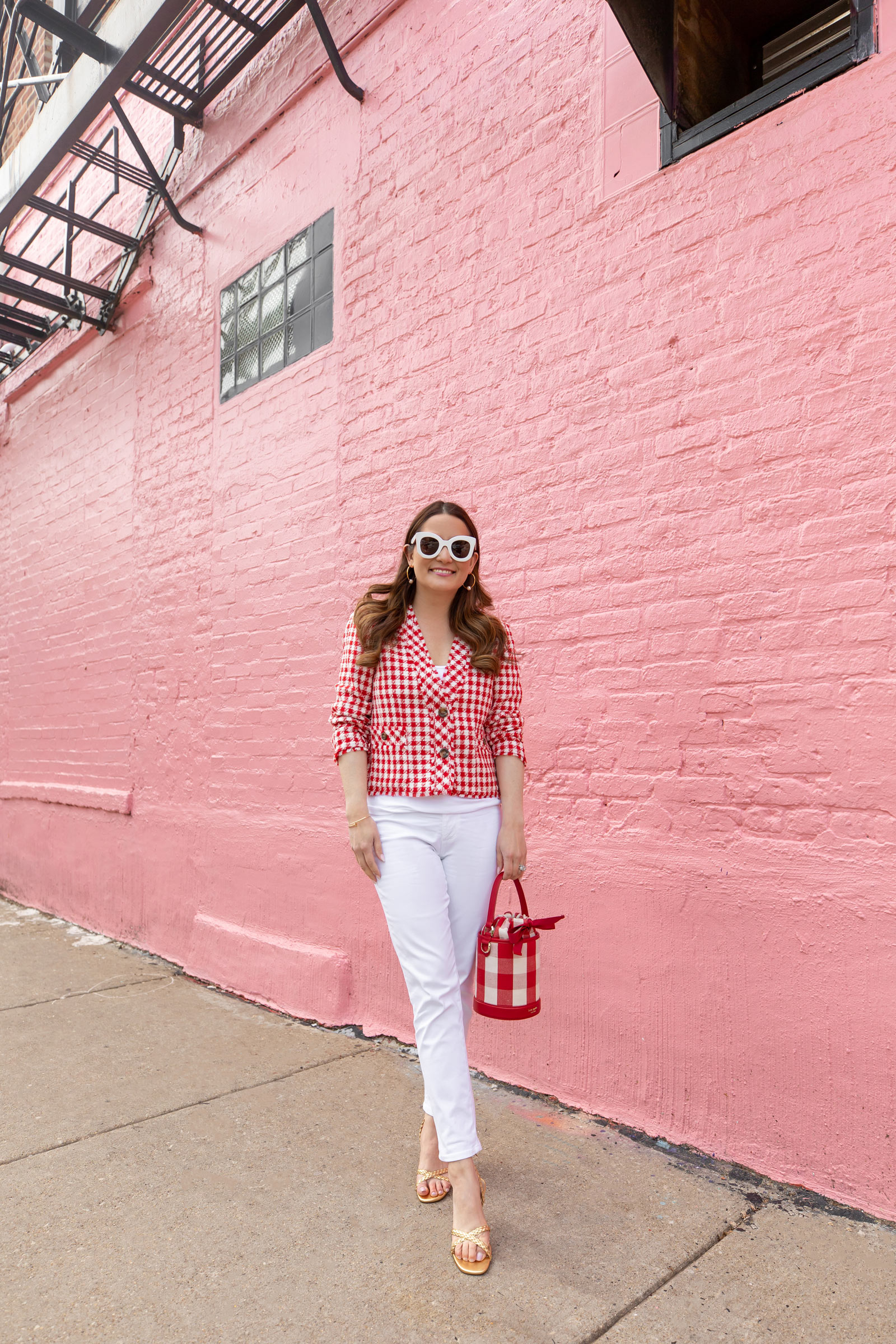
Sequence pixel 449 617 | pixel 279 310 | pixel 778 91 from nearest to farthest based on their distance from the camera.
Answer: pixel 449 617 < pixel 778 91 < pixel 279 310

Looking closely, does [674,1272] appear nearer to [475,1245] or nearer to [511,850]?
[475,1245]

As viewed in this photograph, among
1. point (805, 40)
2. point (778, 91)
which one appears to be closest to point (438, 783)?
point (778, 91)

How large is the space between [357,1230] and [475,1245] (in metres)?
0.36

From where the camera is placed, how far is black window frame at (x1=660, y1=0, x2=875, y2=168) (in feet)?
8.51

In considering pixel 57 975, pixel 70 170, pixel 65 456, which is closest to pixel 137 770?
pixel 57 975

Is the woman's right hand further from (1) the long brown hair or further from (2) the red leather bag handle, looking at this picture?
(1) the long brown hair

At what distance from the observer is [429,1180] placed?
2.49 meters

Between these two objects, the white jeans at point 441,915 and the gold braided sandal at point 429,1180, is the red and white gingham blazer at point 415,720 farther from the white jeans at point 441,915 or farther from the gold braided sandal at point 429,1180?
the gold braided sandal at point 429,1180

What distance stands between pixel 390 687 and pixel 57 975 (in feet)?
12.5

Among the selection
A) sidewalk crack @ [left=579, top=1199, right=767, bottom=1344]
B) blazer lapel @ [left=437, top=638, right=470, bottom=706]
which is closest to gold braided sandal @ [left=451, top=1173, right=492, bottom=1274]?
sidewalk crack @ [left=579, top=1199, right=767, bottom=1344]

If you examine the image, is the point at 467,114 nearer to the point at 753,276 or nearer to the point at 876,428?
the point at 753,276

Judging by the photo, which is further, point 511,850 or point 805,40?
point 805,40

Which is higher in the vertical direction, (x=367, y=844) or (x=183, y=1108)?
(x=367, y=844)

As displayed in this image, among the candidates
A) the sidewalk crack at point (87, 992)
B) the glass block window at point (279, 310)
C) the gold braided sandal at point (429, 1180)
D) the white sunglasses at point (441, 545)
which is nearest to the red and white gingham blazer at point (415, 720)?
the white sunglasses at point (441, 545)
